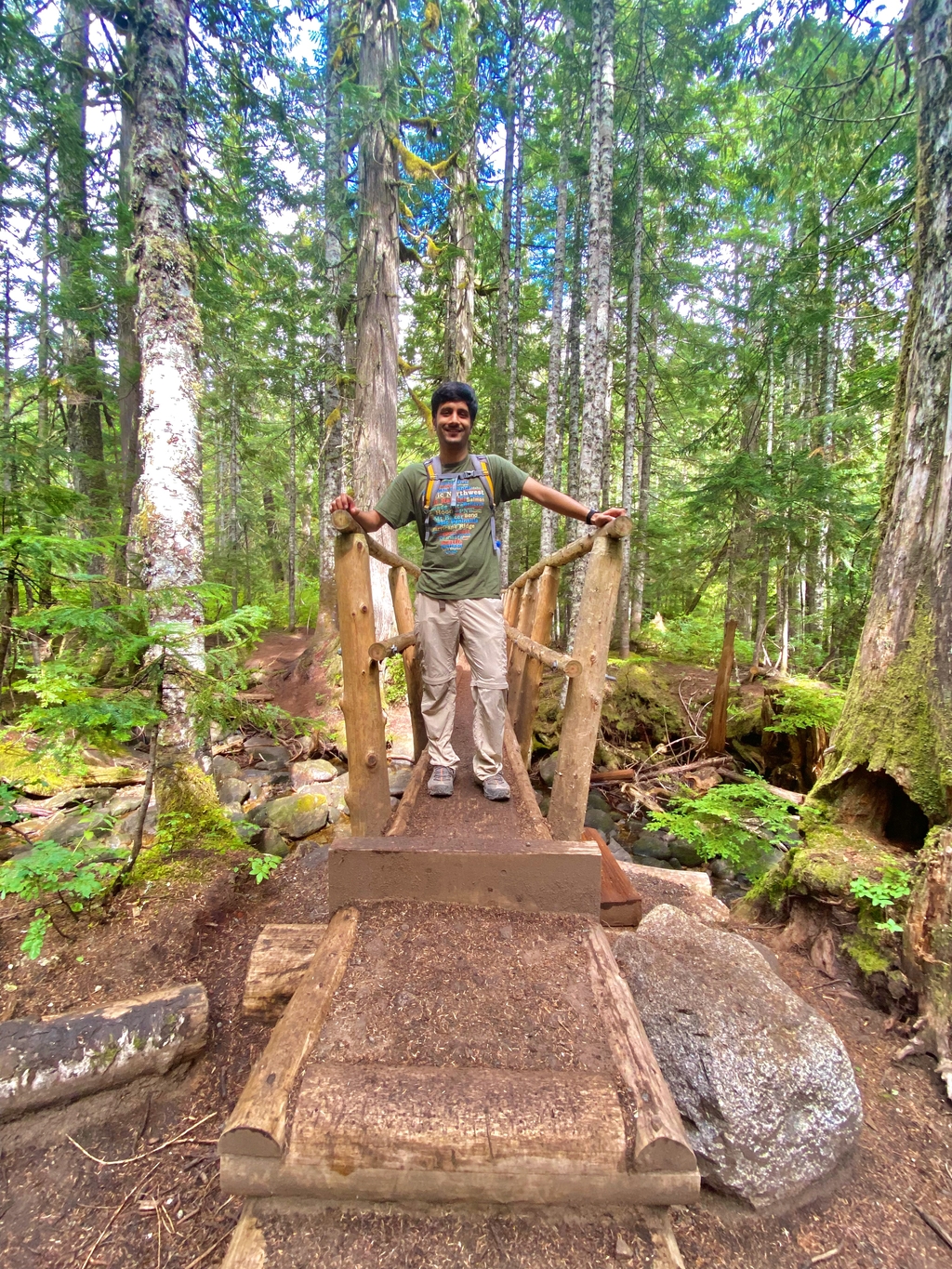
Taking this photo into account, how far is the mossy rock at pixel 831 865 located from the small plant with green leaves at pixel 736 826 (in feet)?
3.57

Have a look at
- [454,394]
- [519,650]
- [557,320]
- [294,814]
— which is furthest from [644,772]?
[557,320]

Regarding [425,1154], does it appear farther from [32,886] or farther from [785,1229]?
[32,886]

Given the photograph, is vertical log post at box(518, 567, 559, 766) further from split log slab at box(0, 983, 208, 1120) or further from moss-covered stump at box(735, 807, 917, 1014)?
split log slab at box(0, 983, 208, 1120)

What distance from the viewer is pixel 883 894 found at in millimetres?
2922

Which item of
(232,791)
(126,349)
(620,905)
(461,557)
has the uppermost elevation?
(126,349)

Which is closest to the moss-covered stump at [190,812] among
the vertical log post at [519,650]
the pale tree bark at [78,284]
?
the vertical log post at [519,650]

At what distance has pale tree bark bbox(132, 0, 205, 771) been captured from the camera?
4145 mm

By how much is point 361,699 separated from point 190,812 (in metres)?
2.00

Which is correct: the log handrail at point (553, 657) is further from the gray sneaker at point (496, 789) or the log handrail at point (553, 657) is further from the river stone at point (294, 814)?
the river stone at point (294, 814)

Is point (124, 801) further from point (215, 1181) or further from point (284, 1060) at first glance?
point (284, 1060)

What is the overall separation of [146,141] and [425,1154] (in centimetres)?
623

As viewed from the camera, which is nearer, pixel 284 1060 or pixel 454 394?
pixel 284 1060

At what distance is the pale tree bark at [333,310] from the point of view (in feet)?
29.1

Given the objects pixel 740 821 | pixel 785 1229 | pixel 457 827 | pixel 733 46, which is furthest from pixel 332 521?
pixel 733 46
